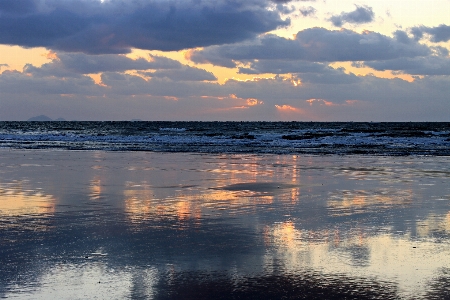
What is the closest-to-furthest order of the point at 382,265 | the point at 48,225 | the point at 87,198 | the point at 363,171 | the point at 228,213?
the point at 382,265
the point at 48,225
the point at 228,213
the point at 87,198
the point at 363,171

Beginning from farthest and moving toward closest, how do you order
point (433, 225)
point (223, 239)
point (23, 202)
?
point (23, 202)
point (433, 225)
point (223, 239)

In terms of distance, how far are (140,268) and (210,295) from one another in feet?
4.27

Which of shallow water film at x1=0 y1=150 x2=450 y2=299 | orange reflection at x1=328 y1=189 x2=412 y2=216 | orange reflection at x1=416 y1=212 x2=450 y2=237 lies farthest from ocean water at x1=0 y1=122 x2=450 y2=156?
orange reflection at x1=416 y1=212 x2=450 y2=237

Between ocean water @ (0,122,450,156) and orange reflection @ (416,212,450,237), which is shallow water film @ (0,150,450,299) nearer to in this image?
orange reflection @ (416,212,450,237)

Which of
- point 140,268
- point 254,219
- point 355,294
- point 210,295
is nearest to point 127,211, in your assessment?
point 254,219

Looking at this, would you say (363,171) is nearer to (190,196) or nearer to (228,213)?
(190,196)

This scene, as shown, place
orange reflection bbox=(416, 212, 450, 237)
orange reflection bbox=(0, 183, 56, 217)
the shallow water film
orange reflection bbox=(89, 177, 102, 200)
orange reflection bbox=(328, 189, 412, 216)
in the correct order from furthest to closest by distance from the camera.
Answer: orange reflection bbox=(89, 177, 102, 200)
orange reflection bbox=(328, 189, 412, 216)
orange reflection bbox=(0, 183, 56, 217)
orange reflection bbox=(416, 212, 450, 237)
the shallow water film

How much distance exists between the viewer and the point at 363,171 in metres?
20.2

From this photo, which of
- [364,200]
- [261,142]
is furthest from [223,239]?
[261,142]

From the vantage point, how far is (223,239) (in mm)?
8703

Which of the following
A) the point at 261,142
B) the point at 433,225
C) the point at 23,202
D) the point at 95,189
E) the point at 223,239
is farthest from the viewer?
the point at 261,142

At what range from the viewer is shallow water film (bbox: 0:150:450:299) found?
6.34m

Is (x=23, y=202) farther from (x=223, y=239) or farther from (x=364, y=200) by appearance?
(x=364, y=200)

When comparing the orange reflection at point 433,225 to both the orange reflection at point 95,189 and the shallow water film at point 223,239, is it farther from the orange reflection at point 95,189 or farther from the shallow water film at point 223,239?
the orange reflection at point 95,189
